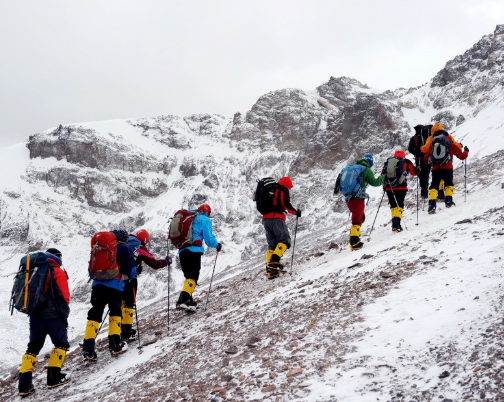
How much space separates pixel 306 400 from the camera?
3.85 m

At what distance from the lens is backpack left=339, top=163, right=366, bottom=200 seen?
1027 centimetres

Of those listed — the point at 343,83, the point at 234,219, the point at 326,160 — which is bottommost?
the point at 234,219

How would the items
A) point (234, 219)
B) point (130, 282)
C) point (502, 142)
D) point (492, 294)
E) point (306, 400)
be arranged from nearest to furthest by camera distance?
point (306, 400) < point (492, 294) < point (130, 282) < point (502, 142) < point (234, 219)

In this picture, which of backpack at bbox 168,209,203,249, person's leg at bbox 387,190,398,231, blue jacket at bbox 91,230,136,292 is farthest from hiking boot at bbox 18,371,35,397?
person's leg at bbox 387,190,398,231

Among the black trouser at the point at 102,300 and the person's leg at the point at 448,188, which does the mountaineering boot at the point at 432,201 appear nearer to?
the person's leg at the point at 448,188

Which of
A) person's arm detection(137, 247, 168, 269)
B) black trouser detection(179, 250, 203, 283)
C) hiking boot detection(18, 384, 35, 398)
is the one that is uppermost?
person's arm detection(137, 247, 168, 269)

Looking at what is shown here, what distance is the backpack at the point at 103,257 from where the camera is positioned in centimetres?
777

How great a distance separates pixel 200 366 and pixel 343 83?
17266cm

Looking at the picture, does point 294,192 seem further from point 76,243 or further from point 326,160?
point 76,243

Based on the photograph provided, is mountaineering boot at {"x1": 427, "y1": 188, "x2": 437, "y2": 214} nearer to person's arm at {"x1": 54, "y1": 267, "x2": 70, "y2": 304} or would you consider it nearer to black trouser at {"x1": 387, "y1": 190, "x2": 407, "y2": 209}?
black trouser at {"x1": 387, "y1": 190, "x2": 407, "y2": 209}

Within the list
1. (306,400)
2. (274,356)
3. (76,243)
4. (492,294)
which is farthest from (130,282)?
(76,243)

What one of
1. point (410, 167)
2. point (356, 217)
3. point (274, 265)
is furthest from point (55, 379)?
point (410, 167)

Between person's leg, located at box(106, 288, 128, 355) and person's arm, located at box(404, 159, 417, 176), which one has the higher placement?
person's arm, located at box(404, 159, 417, 176)

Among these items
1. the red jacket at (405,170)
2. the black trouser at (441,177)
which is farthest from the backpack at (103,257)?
the black trouser at (441,177)
